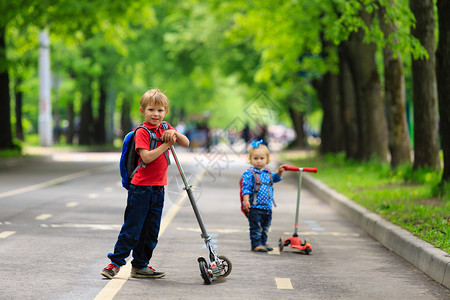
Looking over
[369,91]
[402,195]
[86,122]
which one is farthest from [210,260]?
[86,122]

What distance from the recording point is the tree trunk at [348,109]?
2656 cm

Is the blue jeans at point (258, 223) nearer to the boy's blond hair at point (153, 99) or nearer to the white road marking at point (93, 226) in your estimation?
the white road marking at point (93, 226)

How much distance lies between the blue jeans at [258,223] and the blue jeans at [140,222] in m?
2.23

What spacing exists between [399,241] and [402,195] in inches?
180

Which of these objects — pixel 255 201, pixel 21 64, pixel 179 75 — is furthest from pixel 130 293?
pixel 179 75

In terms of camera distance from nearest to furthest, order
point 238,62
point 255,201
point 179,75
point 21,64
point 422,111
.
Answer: point 255,201 → point 422,111 → point 21,64 → point 238,62 → point 179,75

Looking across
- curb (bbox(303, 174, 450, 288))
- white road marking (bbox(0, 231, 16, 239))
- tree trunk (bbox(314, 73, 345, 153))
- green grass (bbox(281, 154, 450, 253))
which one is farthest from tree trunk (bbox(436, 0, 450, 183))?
tree trunk (bbox(314, 73, 345, 153))

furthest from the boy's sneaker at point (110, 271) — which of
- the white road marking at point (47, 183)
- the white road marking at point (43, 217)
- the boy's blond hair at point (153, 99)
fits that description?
the white road marking at point (47, 183)

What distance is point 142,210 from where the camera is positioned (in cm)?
716

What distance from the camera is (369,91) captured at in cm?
2294

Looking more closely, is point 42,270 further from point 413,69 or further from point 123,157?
point 413,69

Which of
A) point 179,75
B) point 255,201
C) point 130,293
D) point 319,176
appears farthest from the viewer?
point 179,75

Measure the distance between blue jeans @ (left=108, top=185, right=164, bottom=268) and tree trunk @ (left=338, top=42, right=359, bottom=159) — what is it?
1915 centimetres

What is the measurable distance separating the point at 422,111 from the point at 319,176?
564 centimetres
